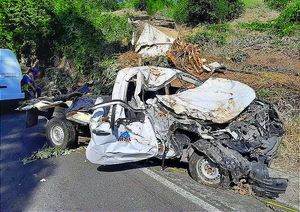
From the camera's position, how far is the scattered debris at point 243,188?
213 inches

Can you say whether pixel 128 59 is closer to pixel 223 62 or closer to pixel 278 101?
pixel 223 62

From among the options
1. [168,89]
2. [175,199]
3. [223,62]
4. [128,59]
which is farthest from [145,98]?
[128,59]

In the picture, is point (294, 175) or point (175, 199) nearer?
point (175, 199)

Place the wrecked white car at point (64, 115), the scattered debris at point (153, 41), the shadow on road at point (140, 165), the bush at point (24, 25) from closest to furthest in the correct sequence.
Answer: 1. the shadow on road at point (140, 165)
2. the wrecked white car at point (64, 115)
3. the scattered debris at point (153, 41)
4. the bush at point (24, 25)

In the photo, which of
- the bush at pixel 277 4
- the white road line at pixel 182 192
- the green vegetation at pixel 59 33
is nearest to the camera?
the white road line at pixel 182 192

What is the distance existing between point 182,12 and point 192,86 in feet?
46.4

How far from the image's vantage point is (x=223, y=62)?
13.0 metres

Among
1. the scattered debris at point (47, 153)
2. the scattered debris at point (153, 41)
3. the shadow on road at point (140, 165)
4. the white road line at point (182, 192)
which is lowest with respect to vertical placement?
the scattered debris at point (47, 153)

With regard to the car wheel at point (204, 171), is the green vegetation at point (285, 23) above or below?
above

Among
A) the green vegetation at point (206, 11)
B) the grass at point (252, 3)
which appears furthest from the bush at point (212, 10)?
the grass at point (252, 3)

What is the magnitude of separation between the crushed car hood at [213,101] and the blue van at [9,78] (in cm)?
625

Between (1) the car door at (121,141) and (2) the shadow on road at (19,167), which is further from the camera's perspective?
(1) the car door at (121,141)

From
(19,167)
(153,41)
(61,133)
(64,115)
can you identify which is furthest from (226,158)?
(153,41)

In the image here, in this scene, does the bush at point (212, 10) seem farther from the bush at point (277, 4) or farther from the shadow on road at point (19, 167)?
the shadow on road at point (19, 167)
